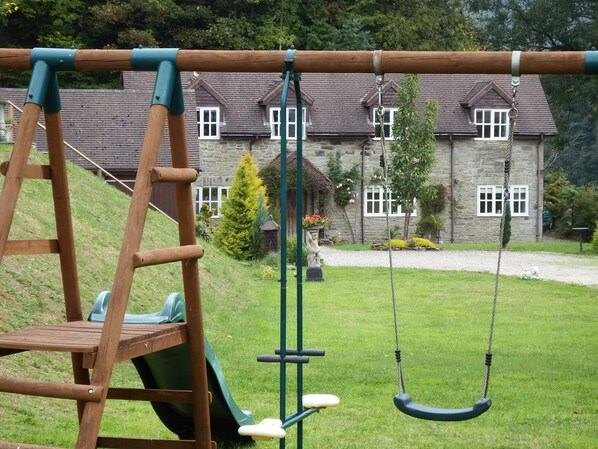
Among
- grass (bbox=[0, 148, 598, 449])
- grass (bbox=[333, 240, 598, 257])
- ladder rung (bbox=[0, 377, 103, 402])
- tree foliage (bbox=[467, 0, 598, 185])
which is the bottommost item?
grass (bbox=[0, 148, 598, 449])

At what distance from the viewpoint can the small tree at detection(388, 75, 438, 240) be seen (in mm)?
37188

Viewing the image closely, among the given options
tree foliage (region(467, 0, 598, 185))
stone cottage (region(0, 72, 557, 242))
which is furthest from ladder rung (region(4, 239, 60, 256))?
stone cottage (region(0, 72, 557, 242))

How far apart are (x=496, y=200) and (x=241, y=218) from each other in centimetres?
1528

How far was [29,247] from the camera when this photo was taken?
6.05m

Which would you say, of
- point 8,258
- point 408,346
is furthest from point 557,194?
point 8,258

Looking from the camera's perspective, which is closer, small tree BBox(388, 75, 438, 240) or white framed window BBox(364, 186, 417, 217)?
small tree BBox(388, 75, 438, 240)

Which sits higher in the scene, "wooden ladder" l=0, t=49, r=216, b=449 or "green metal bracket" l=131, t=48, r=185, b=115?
"green metal bracket" l=131, t=48, r=185, b=115

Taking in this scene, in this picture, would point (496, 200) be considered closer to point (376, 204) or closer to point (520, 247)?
point (376, 204)

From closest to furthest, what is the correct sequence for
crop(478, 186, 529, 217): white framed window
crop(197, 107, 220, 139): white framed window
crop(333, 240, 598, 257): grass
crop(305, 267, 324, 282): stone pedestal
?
1. crop(305, 267, 324, 282): stone pedestal
2. crop(333, 240, 598, 257): grass
3. crop(197, 107, 220, 139): white framed window
4. crop(478, 186, 529, 217): white framed window

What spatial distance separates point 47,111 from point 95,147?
29.9 metres

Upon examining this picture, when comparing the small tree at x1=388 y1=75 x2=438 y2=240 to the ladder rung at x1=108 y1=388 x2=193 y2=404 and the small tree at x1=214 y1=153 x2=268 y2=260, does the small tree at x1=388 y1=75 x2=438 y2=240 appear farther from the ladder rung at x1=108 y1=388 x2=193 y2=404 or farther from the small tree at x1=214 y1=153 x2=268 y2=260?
the ladder rung at x1=108 y1=388 x2=193 y2=404

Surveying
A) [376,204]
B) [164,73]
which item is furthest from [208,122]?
→ [164,73]

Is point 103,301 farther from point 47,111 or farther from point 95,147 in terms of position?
point 95,147

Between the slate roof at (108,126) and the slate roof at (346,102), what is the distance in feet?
10.7
